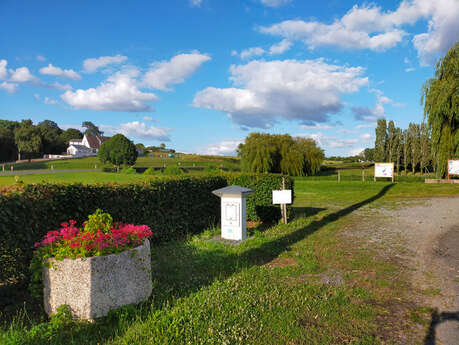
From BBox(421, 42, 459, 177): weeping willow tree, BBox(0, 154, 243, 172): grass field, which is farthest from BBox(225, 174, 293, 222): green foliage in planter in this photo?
BBox(0, 154, 243, 172): grass field

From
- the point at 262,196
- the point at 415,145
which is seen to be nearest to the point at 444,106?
the point at 262,196

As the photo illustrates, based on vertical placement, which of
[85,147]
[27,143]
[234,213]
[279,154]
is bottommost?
[234,213]

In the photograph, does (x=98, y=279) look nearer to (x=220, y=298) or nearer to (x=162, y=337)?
(x=162, y=337)

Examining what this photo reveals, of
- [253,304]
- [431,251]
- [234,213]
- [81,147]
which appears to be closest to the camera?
[253,304]

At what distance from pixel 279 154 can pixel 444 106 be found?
827 inches

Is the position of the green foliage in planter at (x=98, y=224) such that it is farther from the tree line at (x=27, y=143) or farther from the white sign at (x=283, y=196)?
the tree line at (x=27, y=143)

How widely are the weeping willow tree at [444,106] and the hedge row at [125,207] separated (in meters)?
17.1

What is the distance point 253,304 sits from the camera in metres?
4.22

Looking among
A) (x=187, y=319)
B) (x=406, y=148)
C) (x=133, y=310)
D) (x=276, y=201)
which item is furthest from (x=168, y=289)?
(x=406, y=148)

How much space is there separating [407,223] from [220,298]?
32.1 ft

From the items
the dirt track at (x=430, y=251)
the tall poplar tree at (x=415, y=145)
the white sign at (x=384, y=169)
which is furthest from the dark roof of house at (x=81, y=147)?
the dirt track at (x=430, y=251)

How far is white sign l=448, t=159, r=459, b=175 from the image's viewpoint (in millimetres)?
22594

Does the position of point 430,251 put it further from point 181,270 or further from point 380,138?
point 380,138

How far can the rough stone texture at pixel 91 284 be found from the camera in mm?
3934
